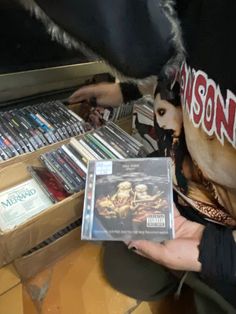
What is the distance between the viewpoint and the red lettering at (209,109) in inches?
17.4

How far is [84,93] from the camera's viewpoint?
97 centimetres

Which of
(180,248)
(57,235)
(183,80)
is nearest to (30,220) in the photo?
(57,235)

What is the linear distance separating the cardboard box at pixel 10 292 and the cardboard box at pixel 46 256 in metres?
0.03

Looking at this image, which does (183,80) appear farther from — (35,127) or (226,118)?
(35,127)

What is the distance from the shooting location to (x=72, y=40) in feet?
→ 1.39

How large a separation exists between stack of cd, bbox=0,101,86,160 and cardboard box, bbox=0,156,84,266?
0.04 meters

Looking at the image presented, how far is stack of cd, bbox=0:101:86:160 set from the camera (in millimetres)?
785

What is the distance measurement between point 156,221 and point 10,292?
0.50m

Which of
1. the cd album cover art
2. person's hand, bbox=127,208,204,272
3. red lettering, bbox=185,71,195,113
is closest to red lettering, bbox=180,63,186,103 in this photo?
red lettering, bbox=185,71,195,113

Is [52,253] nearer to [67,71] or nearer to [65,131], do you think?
[65,131]

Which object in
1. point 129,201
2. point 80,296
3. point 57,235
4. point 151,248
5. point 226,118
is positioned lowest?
point 80,296

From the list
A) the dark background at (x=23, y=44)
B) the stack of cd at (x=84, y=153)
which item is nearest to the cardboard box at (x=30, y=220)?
the stack of cd at (x=84, y=153)

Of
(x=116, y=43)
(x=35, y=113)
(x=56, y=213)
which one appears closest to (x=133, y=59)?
(x=116, y=43)

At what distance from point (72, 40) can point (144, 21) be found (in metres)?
0.12
